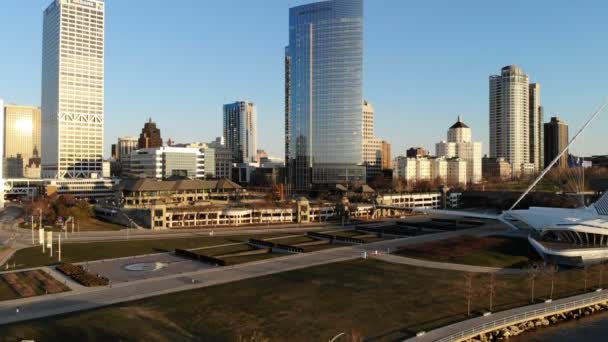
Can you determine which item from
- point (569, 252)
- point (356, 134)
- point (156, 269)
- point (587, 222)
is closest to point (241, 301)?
point (156, 269)

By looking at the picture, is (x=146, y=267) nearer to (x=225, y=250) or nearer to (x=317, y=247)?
(x=225, y=250)

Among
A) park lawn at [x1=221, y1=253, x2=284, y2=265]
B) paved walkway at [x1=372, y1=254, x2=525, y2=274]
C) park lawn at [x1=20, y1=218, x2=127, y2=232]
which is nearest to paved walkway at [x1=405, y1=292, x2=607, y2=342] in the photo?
paved walkway at [x1=372, y1=254, x2=525, y2=274]

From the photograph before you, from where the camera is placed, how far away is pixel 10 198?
167125 mm

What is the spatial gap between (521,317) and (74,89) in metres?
193

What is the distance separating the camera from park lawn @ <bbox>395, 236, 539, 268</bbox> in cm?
6456

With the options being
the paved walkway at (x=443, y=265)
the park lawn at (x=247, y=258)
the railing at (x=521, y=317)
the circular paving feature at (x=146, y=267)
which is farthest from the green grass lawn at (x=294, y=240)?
the railing at (x=521, y=317)

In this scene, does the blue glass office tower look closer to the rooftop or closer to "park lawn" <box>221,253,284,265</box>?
the rooftop

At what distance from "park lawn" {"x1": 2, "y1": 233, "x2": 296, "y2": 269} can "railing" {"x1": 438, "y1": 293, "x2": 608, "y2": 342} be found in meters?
51.7

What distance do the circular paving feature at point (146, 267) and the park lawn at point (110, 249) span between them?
26.4 ft

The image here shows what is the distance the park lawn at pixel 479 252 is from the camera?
64.6 meters

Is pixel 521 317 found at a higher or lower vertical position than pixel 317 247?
lower

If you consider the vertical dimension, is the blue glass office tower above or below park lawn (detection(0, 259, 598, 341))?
above

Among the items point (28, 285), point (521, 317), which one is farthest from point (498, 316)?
point (28, 285)

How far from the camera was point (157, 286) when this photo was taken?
52.2m
